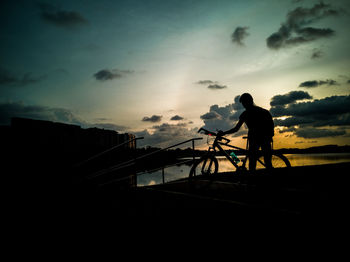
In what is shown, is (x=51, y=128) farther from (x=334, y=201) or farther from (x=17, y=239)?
(x=334, y=201)

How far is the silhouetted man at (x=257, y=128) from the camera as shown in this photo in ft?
14.6

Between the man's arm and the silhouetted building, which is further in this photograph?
the silhouetted building

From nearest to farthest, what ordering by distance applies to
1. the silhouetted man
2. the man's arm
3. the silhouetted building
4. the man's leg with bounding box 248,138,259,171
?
the silhouetted man < the man's leg with bounding box 248,138,259,171 < the man's arm < the silhouetted building

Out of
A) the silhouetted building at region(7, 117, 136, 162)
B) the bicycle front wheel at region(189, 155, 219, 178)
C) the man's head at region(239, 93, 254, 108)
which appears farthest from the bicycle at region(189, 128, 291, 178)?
the silhouetted building at region(7, 117, 136, 162)

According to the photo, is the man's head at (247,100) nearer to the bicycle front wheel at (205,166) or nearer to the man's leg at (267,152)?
the man's leg at (267,152)

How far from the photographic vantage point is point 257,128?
14.7 ft

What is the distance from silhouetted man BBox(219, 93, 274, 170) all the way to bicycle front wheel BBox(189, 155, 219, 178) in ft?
5.96

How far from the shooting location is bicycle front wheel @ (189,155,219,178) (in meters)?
6.45

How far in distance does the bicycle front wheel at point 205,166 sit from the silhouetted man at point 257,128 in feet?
5.96

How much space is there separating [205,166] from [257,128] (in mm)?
2623

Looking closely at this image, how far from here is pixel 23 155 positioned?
2373 cm

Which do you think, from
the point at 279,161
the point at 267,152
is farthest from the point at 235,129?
the point at 279,161

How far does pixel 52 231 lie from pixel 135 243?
1634mm

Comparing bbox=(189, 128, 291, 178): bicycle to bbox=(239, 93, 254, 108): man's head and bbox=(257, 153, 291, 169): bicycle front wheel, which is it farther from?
bbox=(239, 93, 254, 108): man's head
